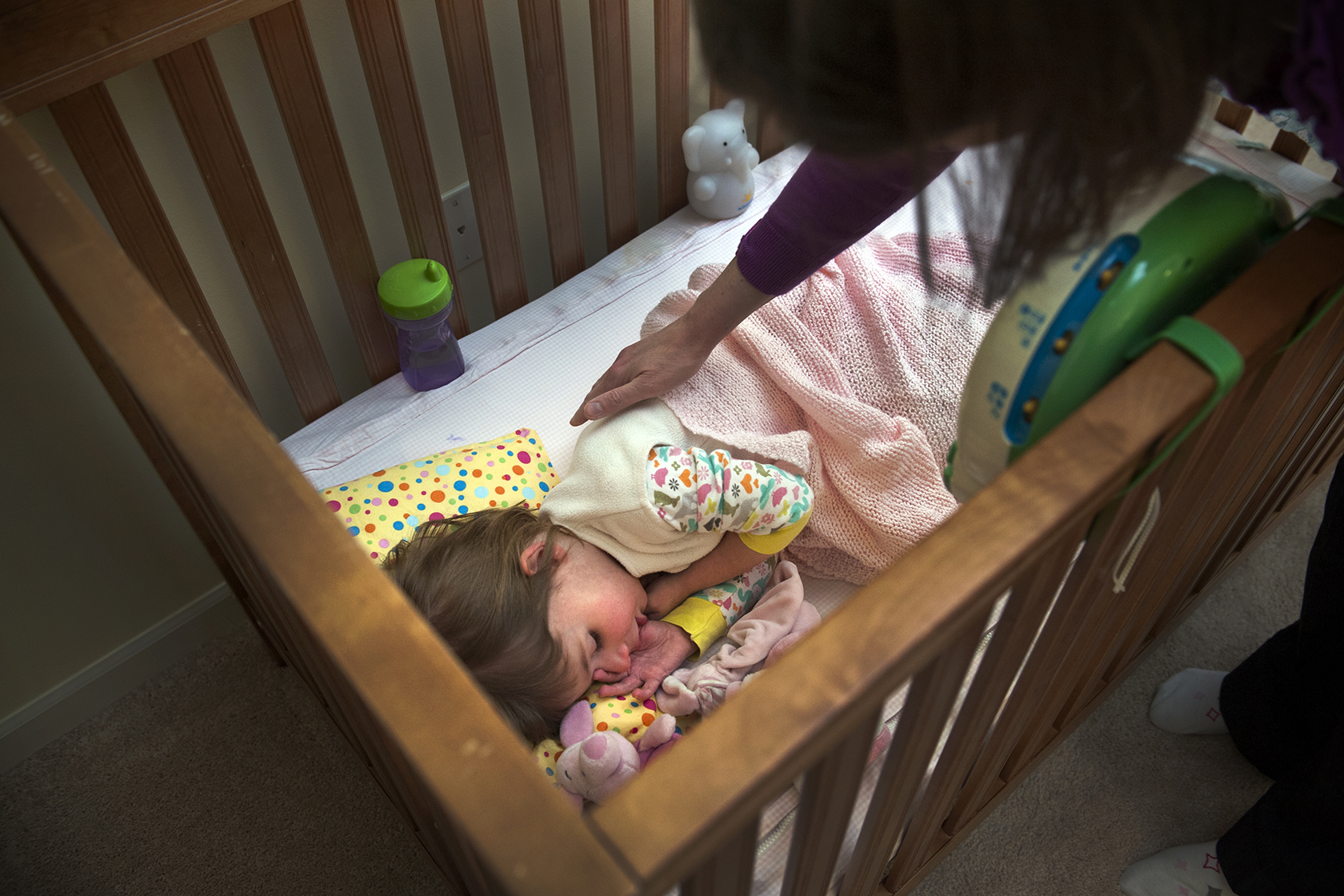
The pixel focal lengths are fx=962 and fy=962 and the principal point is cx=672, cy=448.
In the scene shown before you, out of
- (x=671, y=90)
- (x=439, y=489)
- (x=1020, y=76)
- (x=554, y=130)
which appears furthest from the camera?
(x=671, y=90)

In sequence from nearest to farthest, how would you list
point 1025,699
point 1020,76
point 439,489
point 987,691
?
point 1020,76
point 987,691
point 1025,699
point 439,489

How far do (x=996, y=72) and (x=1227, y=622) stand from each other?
1.20m

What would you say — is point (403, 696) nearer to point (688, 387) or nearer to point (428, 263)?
point (688, 387)

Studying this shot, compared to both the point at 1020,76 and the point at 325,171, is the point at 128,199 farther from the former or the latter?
the point at 1020,76

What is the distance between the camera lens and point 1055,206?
511mm

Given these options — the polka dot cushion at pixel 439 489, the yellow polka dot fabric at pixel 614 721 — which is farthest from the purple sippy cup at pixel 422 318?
the yellow polka dot fabric at pixel 614 721

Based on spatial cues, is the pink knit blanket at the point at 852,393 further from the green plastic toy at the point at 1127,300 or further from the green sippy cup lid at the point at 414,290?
the green plastic toy at the point at 1127,300

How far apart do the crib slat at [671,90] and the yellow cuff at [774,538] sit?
62cm

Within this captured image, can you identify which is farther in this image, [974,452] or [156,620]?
[156,620]

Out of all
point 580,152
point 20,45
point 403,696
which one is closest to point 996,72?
point 403,696

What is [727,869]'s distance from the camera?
52cm

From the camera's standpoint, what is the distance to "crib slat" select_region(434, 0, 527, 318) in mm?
1077

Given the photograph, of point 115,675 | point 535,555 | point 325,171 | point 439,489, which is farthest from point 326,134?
point 115,675

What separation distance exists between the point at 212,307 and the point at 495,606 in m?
0.50
